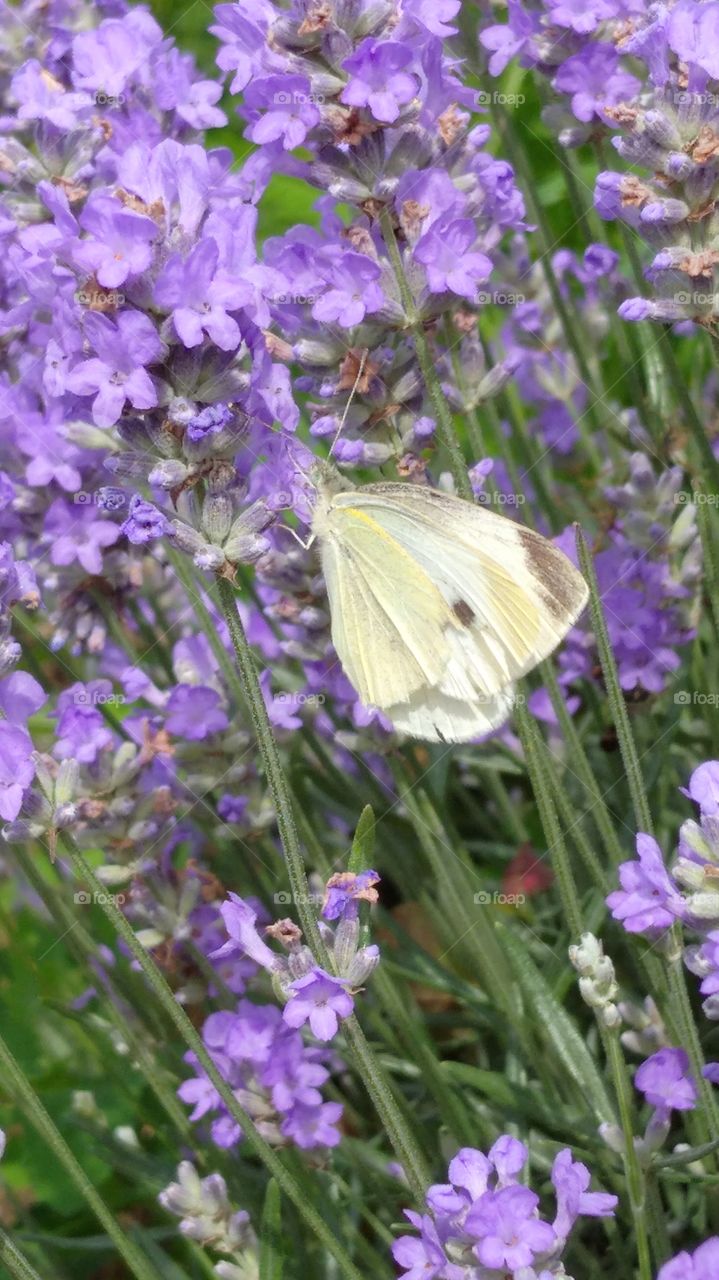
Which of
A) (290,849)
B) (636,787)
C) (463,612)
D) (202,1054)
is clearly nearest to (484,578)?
(463,612)

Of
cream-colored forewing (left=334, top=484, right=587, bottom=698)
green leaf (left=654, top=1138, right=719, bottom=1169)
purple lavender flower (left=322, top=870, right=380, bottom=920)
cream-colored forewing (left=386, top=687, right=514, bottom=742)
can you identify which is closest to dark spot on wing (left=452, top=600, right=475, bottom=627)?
cream-colored forewing (left=334, top=484, right=587, bottom=698)

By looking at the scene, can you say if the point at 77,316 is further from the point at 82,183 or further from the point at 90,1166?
the point at 90,1166

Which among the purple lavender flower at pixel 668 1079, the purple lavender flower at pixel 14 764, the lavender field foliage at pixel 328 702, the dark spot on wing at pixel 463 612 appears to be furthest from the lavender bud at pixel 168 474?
the purple lavender flower at pixel 668 1079

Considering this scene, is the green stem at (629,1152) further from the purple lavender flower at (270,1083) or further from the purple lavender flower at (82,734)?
the purple lavender flower at (82,734)

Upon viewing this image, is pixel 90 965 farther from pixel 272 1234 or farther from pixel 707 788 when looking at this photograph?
pixel 707 788

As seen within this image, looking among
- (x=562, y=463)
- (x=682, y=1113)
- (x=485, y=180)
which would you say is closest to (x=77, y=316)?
(x=485, y=180)

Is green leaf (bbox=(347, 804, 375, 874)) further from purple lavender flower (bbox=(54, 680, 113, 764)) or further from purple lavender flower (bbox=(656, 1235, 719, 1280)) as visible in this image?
purple lavender flower (bbox=(54, 680, 113, 764))
